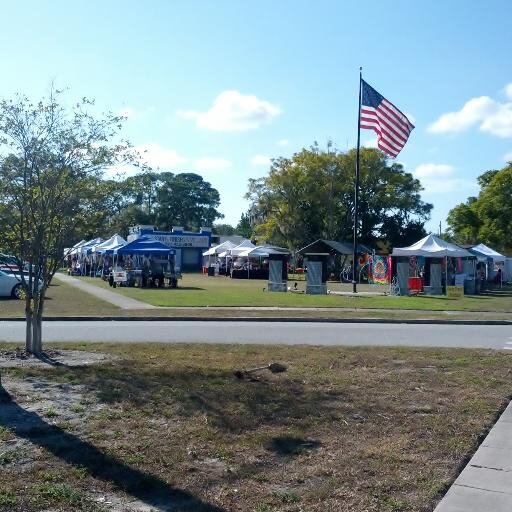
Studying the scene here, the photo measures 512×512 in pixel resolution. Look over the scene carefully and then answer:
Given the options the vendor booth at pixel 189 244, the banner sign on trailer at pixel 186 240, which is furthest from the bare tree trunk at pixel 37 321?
the vendor booth at pixel 189 244

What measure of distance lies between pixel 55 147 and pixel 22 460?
619 centimetres

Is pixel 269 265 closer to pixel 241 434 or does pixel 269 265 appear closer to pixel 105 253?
pixel 105 253

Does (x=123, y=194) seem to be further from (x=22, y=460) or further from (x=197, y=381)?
(x=22, y=460)

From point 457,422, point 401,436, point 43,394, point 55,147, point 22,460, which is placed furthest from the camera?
point 55,147

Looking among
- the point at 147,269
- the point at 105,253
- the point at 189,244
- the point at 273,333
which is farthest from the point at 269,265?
the point at 189,244

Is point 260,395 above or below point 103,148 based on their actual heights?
below

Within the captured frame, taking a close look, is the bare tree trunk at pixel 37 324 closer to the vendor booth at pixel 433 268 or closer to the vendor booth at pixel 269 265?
the vendor booth at pixel 433 268

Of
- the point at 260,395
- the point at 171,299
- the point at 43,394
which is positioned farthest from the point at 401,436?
the point at 171,299

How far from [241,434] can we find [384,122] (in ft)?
83.2

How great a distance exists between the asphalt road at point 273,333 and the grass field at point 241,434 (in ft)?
14.1

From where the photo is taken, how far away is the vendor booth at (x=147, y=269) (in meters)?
39.2

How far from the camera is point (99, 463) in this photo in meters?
6.11

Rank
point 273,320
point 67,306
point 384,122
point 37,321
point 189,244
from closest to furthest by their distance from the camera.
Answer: point 37,321, point 273,320, point 67,306, point 384,122, point 189,244

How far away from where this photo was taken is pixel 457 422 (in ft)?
25.5
